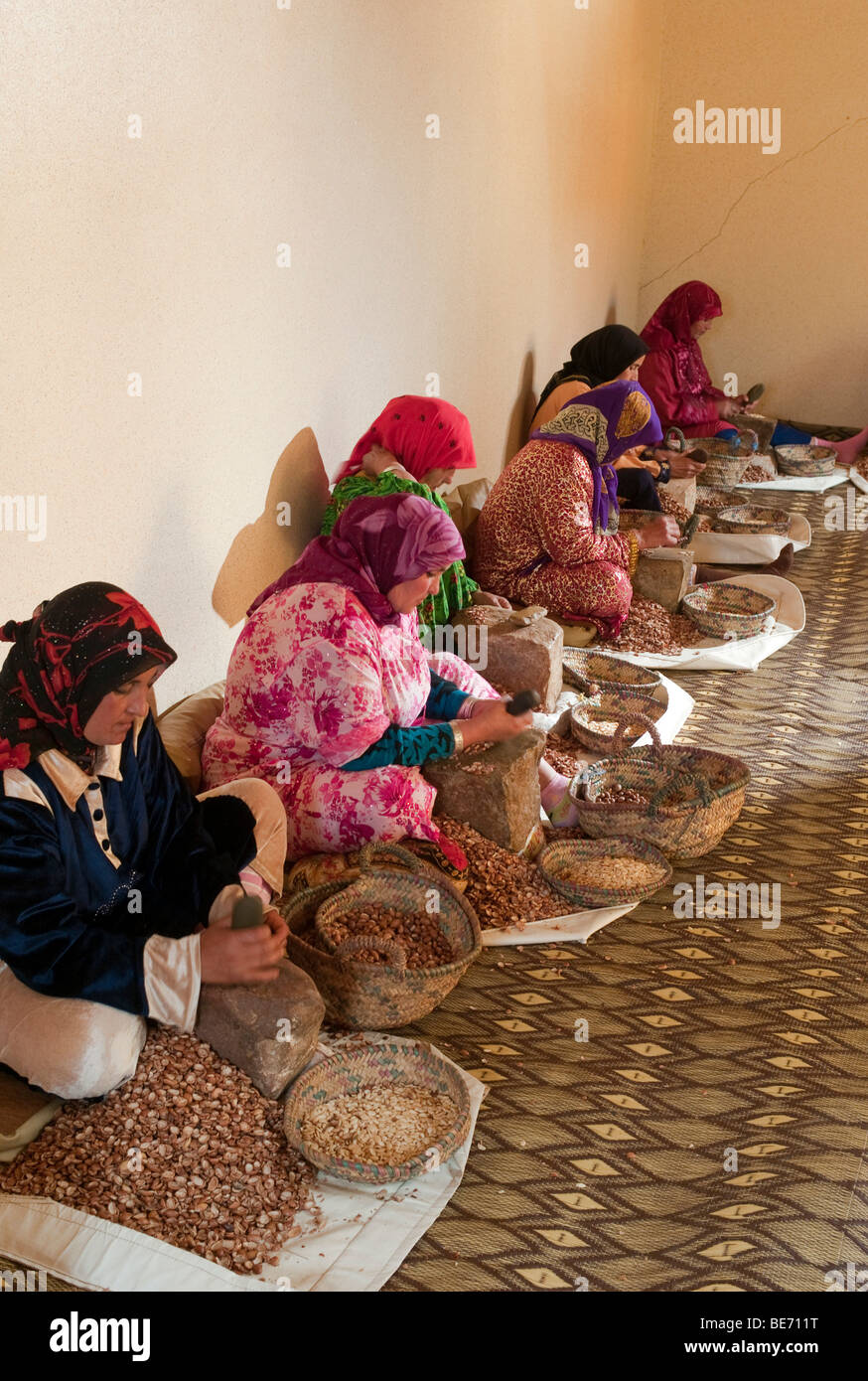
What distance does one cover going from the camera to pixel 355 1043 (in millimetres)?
2348

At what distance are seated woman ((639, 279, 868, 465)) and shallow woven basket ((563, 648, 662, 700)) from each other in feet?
10.9

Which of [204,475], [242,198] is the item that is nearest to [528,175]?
[242,198]

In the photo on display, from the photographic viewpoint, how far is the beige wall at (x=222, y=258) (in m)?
2.21

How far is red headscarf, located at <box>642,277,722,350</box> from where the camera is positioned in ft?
24.8

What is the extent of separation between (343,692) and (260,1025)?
85 centimetres

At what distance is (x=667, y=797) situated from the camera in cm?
327

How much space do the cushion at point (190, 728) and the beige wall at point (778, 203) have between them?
22.7 ft

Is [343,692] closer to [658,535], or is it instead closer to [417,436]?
[417,436]

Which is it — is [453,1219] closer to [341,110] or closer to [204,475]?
[204,475]

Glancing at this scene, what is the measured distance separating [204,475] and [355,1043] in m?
1.36

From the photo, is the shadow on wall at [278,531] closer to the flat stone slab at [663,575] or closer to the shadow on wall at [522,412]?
the flat stone slab at [663,575]

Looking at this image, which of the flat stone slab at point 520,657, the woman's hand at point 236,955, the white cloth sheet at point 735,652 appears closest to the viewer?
the woman's hand at point 236,955

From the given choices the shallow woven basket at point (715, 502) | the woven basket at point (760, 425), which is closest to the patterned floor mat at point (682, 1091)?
the shallow woven basket at point (715, 502)

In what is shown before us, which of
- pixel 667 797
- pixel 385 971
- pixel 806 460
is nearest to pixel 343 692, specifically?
pixel 385 971
